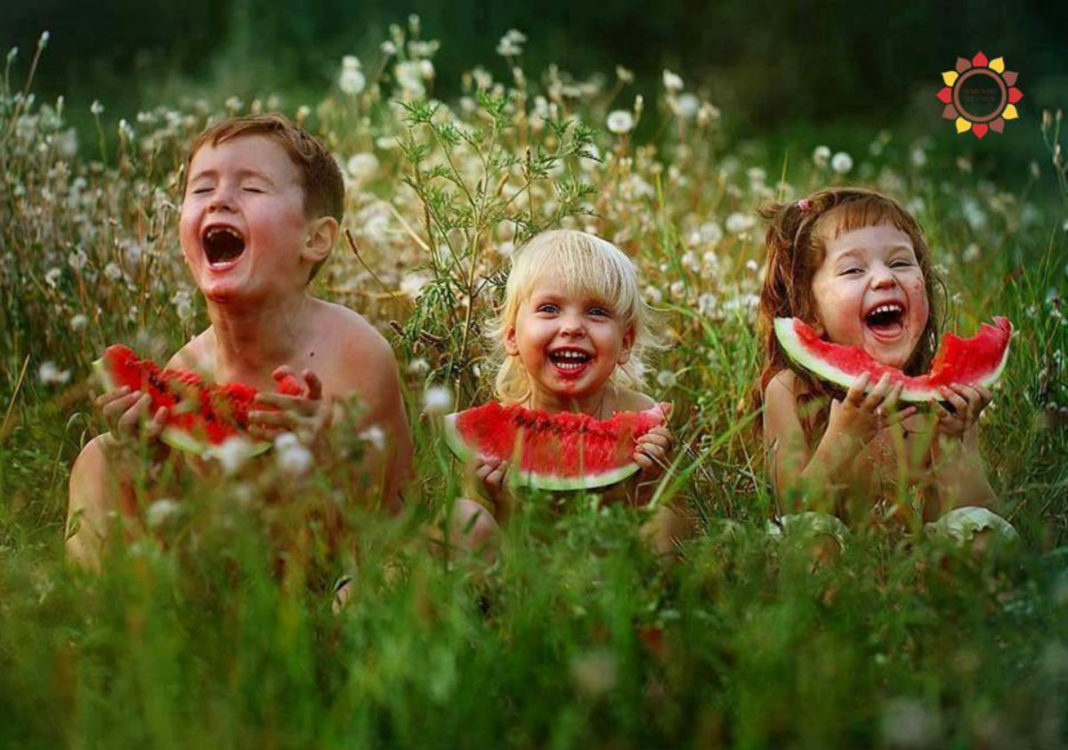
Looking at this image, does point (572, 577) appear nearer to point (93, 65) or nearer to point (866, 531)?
point (866, 531)

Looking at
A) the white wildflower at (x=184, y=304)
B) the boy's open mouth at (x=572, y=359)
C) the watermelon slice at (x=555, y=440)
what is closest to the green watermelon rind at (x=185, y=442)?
the watermelon slice at (x=555, y=440)

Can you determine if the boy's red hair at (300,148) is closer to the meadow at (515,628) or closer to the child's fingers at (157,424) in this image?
the meadow at (515,628)

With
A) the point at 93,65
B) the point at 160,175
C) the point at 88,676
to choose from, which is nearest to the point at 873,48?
the point at 93,65

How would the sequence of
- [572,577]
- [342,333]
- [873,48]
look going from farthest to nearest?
[873,48] < [342,333] < [572,577]

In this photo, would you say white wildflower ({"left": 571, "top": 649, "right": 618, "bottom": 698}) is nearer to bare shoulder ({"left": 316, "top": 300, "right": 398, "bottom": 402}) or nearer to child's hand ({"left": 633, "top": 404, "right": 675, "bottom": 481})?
child's hand ({"left": 633, "top": 404, "right": 675, "bottom": 481})

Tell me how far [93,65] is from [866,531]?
1105 cm

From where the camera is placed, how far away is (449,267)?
462 cm

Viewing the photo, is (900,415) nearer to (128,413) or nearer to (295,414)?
(295,414)

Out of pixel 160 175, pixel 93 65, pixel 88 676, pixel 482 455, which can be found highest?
pixel 93 65

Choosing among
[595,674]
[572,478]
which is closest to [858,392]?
[572,478]

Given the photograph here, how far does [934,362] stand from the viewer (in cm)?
409

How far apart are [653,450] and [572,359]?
44cm

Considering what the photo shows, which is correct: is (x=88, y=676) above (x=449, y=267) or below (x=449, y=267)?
below

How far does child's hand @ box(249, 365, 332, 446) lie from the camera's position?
3445 mm
